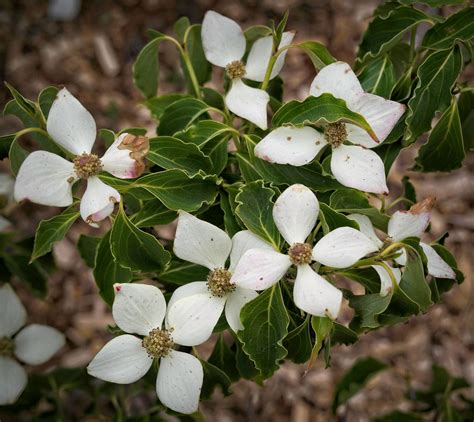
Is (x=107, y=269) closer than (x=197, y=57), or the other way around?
→ (x=107, y=269)

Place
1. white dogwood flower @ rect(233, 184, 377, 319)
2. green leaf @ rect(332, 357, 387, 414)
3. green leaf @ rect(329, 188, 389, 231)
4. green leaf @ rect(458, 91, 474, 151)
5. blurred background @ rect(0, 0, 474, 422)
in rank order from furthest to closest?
blurred background @ rect(0, 0, 474, 422)
green leaf @ rect(332, 357, 387, 414)
green leaf @ rect(458, 91, 474, 151)
green leaf @ rect(329, 188, 389, 231)
white dogwood flower @ rect(233, 184, 377, 319)

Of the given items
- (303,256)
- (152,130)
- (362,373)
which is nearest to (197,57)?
(303,256)

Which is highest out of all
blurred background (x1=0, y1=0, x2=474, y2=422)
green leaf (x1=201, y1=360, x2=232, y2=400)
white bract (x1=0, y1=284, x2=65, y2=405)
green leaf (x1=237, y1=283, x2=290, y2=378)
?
green leaf (x1=237, y1=283, x2=290, y2=378)

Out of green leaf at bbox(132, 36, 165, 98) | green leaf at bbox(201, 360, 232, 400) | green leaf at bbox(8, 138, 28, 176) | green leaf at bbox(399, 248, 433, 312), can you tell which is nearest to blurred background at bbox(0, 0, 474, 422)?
green leaf at bbox(132, 36, 165, 98)

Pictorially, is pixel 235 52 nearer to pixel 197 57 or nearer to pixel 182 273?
pixel 197 57

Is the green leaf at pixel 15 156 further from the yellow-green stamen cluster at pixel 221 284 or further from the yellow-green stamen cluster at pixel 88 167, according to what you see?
the yellow-green stamen cluster at pixel 221 284

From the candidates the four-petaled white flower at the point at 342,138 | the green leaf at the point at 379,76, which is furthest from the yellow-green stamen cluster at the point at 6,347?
the green leaf at the point at 379,76

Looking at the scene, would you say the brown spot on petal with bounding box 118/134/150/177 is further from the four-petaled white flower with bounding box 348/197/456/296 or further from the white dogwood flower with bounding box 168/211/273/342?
the four-petaled white flower with bounding box 348/197/456/296
